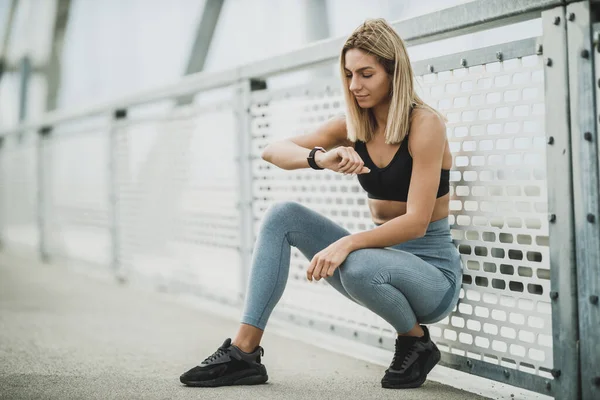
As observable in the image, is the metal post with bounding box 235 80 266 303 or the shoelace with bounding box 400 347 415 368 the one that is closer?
the shoelace with bounding box 400 347 415 368

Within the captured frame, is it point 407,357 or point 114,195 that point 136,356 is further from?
point 114,195

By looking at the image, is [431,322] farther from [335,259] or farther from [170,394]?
[170,394]

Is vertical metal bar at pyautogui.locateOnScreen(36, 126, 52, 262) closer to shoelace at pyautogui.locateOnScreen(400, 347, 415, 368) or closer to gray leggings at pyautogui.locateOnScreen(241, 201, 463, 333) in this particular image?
gray leggings at pyautogui.locateOnScreen(241, 201, 463, 333)

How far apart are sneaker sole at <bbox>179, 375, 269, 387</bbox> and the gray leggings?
155 millimetres

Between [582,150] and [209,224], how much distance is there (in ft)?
6.80

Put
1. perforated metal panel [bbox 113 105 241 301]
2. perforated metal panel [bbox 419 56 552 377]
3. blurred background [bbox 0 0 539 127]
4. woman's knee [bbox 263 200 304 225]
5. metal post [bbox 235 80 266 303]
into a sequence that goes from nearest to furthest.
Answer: perforated metal panel [bbox 419 56 552 377], woman's knee [bbox 263 200 304 225], metal post [bbox 235 80 266 303], perforated metal panel [bbox 113 105 241 301], blurred background [bbox 0 0 539 127]

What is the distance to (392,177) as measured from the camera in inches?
75.9

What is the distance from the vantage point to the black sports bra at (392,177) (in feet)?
6.24

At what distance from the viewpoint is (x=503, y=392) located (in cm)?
198

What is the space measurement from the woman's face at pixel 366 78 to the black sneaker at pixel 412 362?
0.68 meters

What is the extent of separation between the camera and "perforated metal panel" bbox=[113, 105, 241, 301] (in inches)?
129

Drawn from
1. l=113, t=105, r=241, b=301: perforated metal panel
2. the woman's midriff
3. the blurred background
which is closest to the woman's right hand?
the woman's midriff

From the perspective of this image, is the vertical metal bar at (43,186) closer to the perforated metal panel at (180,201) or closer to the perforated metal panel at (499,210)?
the perforated metal panel at (180,201)

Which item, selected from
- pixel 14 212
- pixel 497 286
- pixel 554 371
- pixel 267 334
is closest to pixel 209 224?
pixel 267 334
